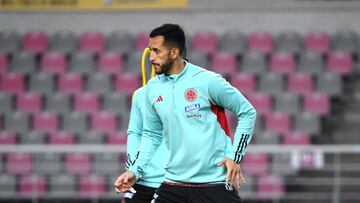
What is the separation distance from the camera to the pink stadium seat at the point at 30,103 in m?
16.0

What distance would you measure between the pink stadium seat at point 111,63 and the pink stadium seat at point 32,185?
258 cm

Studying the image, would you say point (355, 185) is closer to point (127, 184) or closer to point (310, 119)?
point (310, 119)

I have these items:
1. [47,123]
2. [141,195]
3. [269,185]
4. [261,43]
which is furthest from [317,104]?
[141,195]

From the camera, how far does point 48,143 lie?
51.2 feet

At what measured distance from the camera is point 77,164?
14719mm

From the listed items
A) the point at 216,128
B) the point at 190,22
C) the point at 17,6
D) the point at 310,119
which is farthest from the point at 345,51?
the point at 216,128

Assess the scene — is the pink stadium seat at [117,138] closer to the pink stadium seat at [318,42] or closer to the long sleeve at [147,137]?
the pink stadium seat at [318,42]

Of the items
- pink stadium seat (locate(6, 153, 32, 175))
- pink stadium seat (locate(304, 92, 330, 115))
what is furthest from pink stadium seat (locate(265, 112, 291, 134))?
pink stadium seat (locate(6, 153, 32, 175))

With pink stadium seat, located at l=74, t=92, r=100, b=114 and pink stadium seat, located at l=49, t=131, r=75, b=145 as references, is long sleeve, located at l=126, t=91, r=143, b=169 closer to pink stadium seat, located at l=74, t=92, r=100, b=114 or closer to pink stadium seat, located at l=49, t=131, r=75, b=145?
pink stadium seat, located at l=49, t=131, r=75, b=145

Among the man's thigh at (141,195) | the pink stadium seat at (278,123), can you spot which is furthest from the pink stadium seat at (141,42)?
the man's thigh at (141,195)

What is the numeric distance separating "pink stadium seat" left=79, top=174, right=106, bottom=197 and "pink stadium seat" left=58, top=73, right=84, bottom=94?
6.81 ft

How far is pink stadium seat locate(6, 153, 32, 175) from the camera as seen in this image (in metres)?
14.6

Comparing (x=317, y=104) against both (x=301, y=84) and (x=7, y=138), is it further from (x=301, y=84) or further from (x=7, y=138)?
(x=7, y=138)

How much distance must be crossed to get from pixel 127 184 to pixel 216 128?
0.64 m
